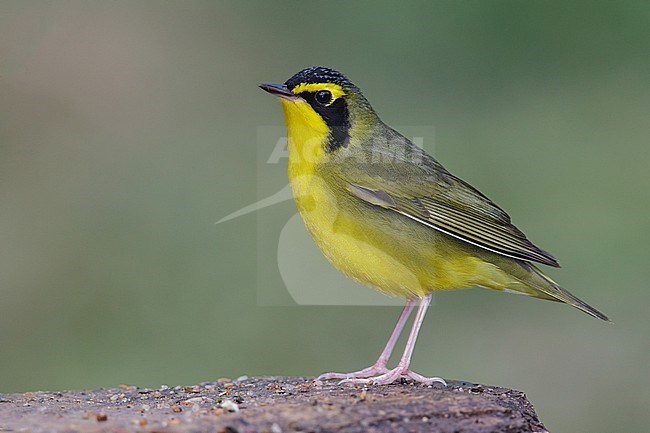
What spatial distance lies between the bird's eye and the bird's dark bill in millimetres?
163

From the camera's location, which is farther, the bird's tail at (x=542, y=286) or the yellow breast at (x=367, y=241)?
the bird's tail at (x=542, y=286)

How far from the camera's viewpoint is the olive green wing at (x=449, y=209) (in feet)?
20.8

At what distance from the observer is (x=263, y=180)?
12.6m

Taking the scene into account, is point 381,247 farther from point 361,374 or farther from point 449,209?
point 361,374

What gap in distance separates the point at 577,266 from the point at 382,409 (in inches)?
268

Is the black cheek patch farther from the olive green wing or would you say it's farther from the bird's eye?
the olive green wing

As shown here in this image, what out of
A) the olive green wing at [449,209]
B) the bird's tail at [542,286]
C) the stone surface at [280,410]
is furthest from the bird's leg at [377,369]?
the bird's tail at [542,286]

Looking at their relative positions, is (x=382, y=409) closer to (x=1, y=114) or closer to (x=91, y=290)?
(x=91, y=290)

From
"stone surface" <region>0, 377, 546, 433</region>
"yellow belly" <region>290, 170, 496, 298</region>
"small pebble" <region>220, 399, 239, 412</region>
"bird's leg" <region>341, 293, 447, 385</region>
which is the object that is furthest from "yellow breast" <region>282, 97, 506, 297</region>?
"small pebble" <region>220, 399, 239, 412</region>

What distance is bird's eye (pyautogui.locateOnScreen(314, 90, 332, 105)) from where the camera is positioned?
657 centimetres

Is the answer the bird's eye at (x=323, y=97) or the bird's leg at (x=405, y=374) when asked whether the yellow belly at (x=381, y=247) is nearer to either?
the bird's leg at (x=405, y=374)

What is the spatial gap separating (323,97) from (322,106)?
0.06 metres

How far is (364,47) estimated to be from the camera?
14.9m

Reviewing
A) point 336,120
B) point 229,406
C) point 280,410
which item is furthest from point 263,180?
point 280,410
